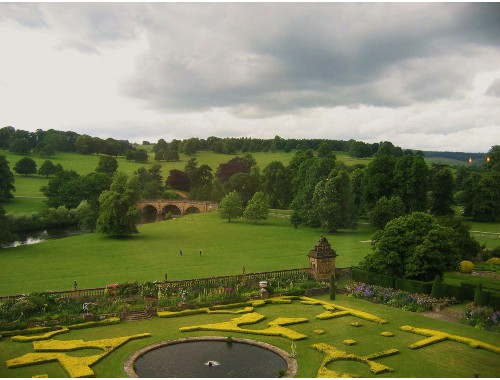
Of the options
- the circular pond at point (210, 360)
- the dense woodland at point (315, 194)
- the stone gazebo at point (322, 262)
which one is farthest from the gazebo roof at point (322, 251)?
the circular pond at point (210, 360)

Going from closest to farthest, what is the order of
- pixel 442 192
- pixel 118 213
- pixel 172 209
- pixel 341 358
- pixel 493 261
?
pixel 341 358, pixel 493 261, pixel 118 213, pixel 442 192, pixel 172 209

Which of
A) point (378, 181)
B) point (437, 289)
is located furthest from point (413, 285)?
point (378, 181)

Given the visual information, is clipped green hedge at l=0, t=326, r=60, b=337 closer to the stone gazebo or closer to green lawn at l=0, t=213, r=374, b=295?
green lawn at l=0, t=213, r=374, b=295

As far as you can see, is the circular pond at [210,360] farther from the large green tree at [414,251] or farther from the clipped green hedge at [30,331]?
the large green tree at [414,251]

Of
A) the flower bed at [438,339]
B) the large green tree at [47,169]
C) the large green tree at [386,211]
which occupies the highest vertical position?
the large green tree at [47,169]

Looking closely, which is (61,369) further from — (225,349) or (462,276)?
(462,276)

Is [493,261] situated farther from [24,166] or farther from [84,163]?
[84,163]
